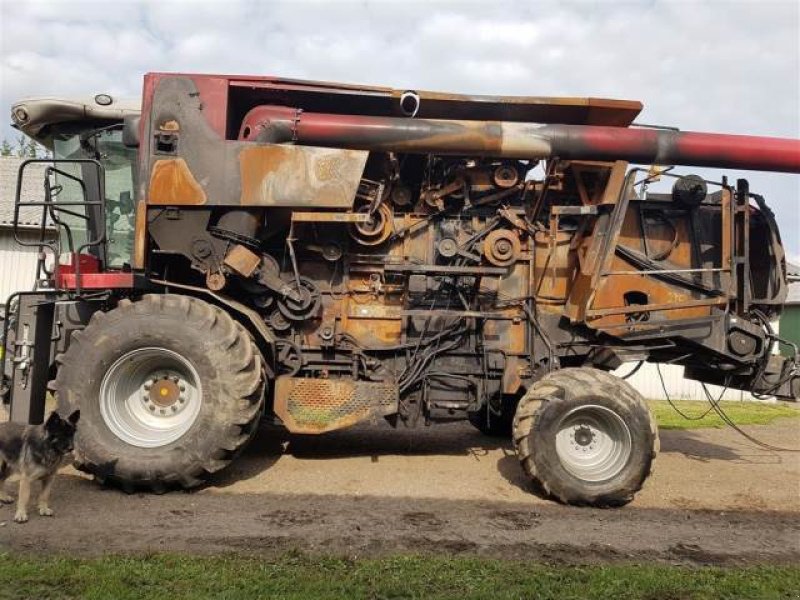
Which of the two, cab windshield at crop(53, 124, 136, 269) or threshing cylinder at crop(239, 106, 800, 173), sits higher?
threshing cylinder at crop(239, 106, 800, 173)

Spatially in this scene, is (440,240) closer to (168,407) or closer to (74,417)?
(168,407)

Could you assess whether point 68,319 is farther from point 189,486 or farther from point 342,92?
point 342,92

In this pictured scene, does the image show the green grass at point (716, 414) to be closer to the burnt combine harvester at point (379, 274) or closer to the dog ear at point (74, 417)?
the burnt combine harvester at point (379, 274)

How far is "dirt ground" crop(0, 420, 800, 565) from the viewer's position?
4652 millimetres

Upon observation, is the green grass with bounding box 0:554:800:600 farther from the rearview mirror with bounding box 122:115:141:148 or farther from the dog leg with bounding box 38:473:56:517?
the rearview mirror with bounding box 122:115:141:148

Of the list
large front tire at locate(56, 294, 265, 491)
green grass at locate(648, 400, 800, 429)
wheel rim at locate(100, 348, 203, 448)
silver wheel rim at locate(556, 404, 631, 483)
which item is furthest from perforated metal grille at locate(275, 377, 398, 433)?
green grass at locate(648, 400, 800, 429)

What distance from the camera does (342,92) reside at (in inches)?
265

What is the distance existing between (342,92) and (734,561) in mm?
5427

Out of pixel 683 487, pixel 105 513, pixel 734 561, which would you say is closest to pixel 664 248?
pixel 683 487

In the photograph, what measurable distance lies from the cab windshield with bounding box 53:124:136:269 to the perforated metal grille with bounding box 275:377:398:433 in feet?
7.97

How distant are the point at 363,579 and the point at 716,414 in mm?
12594

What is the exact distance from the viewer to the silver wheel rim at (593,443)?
614cm

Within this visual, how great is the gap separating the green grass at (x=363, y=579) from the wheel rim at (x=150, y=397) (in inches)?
82.0

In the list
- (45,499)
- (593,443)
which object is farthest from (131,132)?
(593,443)
